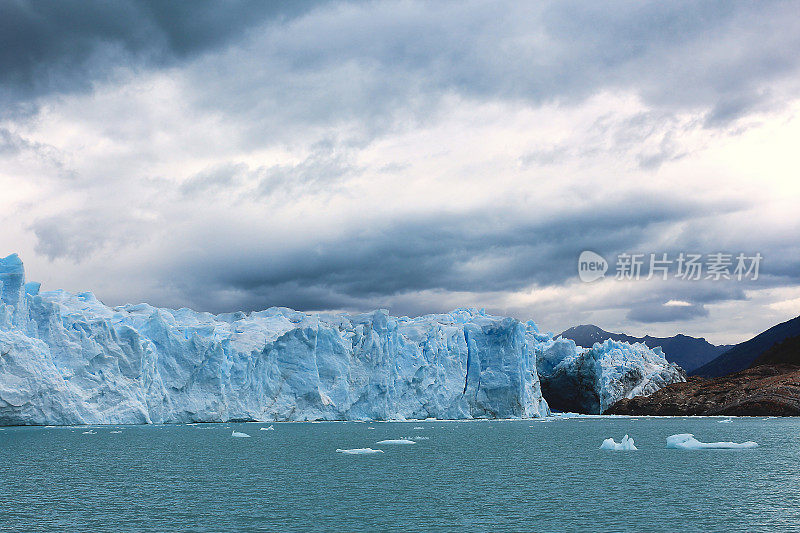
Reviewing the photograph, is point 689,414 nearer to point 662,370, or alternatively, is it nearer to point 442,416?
point 662,370

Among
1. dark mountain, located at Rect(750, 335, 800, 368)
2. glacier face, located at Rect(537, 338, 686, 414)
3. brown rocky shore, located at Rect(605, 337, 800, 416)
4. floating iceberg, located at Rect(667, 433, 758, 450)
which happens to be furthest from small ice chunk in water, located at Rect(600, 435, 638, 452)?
dark mountain, located at Rect(750, 335, 800, 368)

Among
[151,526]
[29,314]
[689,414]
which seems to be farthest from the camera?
[689,414]

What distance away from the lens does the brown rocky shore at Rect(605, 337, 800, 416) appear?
98.8 meters

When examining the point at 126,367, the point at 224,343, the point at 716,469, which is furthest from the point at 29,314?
the point at 716,469

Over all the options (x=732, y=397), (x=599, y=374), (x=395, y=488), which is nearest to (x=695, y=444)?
(x=395, y=488)

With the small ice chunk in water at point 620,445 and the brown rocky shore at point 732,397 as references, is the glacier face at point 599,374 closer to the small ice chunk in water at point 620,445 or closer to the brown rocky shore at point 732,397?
the brown rocky shore at point 732,397

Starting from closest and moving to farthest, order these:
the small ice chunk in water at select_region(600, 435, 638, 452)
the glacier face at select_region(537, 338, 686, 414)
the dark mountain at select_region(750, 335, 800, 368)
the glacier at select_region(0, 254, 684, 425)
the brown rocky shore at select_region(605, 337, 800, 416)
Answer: the small ice chunk in water at select_region(600, 435, 638, 452), the glacier at select_region(0, 254, 684, 425), the brown rocky shore at select_region(605, 337, 800, 416), the glacier face at select_region(537, 338, 686, 414), the dark mountain at select_region(750, 335, 800, 368)

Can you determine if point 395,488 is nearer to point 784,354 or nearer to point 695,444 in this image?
point 695,444

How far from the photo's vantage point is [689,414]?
106 meters

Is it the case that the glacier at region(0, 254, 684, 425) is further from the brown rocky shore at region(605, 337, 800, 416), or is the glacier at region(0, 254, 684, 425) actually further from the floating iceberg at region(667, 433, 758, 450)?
the floating iceberg at region(667, 433, 758, 450)

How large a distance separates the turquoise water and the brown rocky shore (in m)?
59.3

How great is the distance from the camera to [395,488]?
28.5 m

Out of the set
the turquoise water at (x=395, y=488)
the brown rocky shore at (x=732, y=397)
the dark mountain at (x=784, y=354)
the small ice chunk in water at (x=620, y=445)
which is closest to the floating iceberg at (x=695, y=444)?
the turquoise water at (x=395, y=488)

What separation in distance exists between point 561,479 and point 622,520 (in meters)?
9.82
